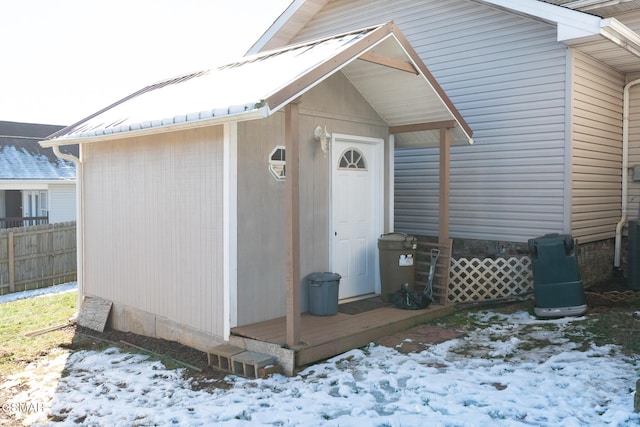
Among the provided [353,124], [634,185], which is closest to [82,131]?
[353,124]

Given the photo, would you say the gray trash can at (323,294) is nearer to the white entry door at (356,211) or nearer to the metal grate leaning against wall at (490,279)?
the white entry door at (356,211)

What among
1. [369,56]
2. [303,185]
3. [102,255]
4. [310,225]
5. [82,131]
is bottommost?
[102,255]

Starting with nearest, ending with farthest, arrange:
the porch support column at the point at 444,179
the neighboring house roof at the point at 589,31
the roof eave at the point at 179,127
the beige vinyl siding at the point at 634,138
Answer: the roof eave at the point at 179,127 < the neighboring house roof at the point at 589,31 < the porch support column at the point at 444,179 < the beige vinyl siding at the point at 634,138

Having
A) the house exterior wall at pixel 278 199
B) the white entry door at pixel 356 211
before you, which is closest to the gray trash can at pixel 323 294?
the house exterior wall at pixel 278 199

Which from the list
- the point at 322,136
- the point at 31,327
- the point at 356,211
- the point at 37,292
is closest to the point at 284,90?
the point at 322,136

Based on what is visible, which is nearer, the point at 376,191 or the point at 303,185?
the point at 303,185

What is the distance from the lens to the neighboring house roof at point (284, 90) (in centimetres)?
549

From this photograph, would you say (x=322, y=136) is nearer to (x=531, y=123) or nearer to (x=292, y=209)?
(x=292, y=209)

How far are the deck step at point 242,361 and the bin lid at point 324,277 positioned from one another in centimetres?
141

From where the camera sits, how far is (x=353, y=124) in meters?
7.89

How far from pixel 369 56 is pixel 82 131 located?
4340mm

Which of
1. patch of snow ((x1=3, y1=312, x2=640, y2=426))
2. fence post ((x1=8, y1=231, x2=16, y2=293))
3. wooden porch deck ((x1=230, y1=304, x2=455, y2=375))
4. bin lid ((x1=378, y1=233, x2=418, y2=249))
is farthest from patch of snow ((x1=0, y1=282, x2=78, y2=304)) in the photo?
bin lid ((x1=378, y1=233, x2=418, y2=249))

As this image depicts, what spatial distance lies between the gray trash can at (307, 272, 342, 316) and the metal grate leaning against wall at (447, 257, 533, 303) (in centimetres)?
245

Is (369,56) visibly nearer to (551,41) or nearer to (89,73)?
(551,41)
